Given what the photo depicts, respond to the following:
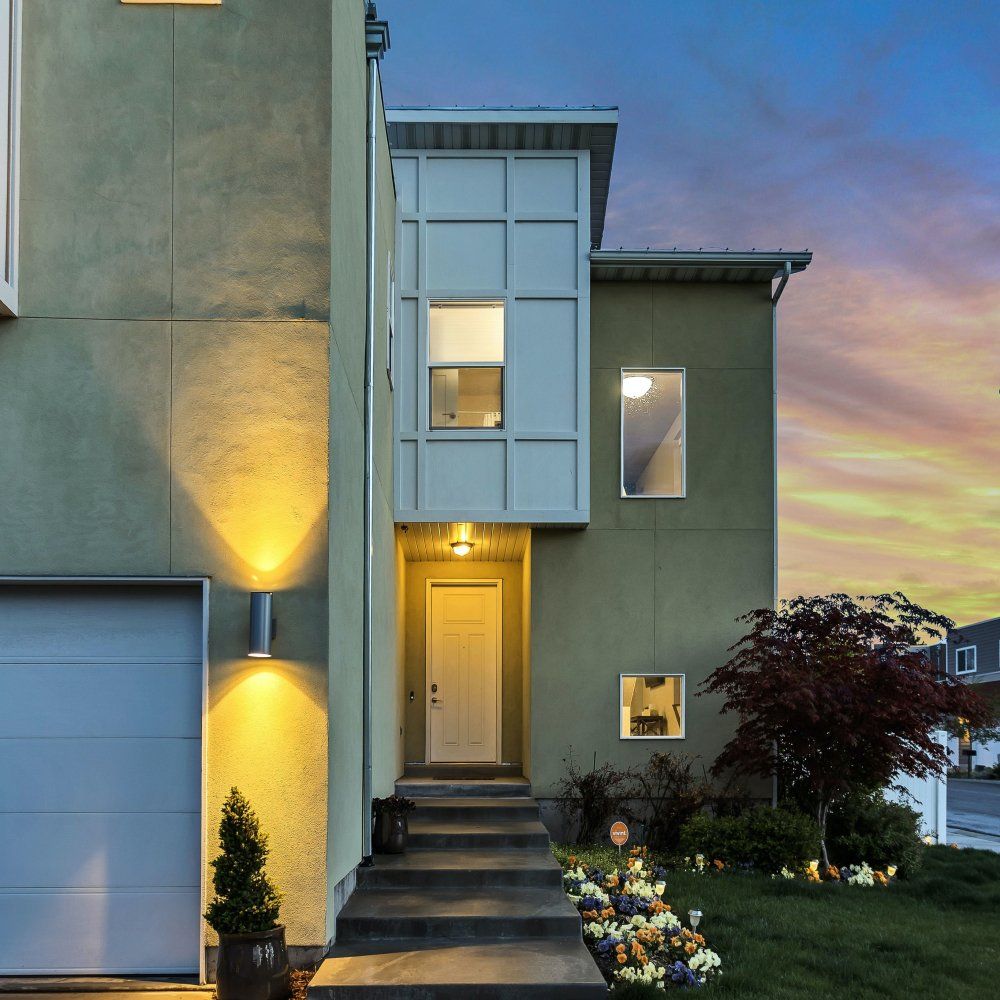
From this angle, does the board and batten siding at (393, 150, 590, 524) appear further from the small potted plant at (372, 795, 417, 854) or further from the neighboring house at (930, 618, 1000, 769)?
the neighboring house at (930, 618, 1000, 769)

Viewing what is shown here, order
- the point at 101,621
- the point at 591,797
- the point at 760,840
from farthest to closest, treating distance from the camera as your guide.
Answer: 1. the point at 591,797
2. the point at 760,840
3. the point at 101,621

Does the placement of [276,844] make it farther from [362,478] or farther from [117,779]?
[362,478]

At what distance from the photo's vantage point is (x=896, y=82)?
12.3 metres

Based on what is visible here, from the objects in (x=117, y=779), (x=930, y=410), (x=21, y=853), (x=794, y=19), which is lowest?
(x=21, y=853)

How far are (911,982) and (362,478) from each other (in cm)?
520

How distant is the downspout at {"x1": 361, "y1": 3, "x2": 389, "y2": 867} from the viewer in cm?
723

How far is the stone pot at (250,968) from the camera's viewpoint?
16.8 ft

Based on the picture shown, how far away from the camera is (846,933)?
7016mm

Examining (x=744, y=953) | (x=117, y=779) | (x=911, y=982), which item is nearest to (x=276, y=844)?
(x=117, y=779)

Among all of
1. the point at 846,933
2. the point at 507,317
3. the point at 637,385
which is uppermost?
the point at 507,317

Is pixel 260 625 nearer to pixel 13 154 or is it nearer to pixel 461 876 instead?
pixel 461 876

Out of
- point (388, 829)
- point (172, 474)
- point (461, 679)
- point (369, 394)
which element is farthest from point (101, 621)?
point (461, 679)

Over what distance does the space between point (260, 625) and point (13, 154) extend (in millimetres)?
3393

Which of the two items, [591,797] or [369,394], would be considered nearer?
[369,394]
